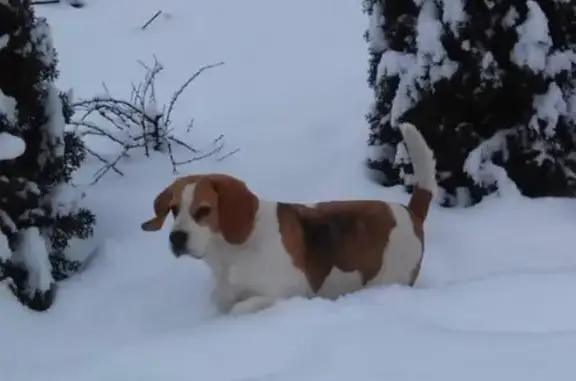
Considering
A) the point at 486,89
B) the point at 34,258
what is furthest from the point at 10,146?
the point at 486,89

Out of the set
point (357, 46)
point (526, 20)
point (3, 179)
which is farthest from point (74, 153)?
point (357, 46)

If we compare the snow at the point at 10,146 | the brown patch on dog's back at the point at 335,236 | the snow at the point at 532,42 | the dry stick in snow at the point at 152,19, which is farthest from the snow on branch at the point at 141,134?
the dry stick in snow at the point at 152,19

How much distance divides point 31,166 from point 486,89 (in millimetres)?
2296

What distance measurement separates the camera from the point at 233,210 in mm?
4074

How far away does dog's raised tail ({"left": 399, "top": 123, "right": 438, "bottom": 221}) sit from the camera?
4.60 m

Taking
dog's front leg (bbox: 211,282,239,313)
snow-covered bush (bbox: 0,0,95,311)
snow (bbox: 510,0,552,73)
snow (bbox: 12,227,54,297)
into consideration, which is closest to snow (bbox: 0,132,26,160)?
snow-covered bush (bbox: 0,0,95,311)

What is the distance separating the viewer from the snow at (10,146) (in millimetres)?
4430

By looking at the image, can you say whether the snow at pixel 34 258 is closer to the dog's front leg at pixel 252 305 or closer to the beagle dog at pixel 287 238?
the beagle dog at pixel 287 238

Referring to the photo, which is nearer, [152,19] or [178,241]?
[178,241]

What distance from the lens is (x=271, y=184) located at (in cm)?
573

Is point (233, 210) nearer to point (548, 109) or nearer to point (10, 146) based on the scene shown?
point (10, 146)

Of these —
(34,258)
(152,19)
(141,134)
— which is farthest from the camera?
(152,19)

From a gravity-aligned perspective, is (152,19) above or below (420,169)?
below

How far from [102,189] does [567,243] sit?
2478mm
